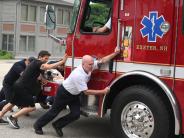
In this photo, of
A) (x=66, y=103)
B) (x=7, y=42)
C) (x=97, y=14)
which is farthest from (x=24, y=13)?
(x=66, y=103)

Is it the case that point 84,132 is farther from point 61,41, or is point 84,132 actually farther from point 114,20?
point 114,20

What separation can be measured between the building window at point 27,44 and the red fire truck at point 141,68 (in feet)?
136

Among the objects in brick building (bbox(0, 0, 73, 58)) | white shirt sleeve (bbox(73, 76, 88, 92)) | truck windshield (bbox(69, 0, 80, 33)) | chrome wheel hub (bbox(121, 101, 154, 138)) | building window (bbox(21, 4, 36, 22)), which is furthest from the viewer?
building window (bbox(21, 4, 36, 22))

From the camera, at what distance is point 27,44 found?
4919cm

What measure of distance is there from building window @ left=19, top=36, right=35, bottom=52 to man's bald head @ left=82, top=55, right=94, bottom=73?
4187 cm

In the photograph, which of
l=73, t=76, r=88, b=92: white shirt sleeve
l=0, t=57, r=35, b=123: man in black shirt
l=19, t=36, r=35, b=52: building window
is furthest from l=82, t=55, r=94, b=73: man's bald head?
l=19, t=36, r=35, b=52: building window

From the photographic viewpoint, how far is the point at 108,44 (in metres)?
7.46

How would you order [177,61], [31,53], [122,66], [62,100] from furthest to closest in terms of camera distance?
1. [31,53]
2. [62,100]
3. [122,66]
4. [177,61]

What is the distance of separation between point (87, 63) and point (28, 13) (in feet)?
139

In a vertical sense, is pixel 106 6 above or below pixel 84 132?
above

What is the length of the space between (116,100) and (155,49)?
1.04m

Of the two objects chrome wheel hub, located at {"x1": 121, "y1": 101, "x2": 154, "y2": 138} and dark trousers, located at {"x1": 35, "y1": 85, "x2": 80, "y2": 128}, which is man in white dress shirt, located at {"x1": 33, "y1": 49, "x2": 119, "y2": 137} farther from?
chrome wheel hub, located at {"x1": 121, "y1": 101, "x2": 154, "y2": 138}

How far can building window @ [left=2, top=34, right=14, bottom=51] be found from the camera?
48.5 meters

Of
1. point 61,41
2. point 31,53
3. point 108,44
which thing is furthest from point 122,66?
point 31,53
